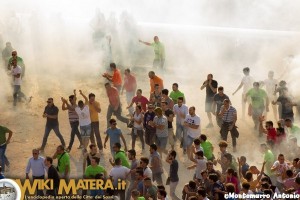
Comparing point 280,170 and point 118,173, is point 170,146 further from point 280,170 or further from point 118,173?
point 280,170

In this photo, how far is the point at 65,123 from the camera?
50.0ft

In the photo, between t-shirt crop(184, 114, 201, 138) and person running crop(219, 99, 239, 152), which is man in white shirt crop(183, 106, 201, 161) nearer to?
t-shirt crop(184, 114, 201, 138)

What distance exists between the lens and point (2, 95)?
16.5m

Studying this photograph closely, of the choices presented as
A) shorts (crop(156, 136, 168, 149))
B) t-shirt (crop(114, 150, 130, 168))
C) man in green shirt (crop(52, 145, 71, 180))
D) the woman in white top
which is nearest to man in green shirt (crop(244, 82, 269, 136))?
shorts (crop(156, 136, 168, 149))

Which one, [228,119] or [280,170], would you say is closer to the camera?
[280,170]

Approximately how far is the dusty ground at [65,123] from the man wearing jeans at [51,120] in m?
0.34

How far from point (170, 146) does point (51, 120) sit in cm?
283

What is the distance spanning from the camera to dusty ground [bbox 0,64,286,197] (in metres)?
13.1

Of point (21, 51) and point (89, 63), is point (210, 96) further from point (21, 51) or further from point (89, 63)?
point (21, 51)

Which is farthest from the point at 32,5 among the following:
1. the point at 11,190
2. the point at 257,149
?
the point at 11,190

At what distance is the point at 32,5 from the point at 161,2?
727 centimetres

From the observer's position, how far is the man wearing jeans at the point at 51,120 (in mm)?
13219

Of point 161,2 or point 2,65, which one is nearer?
point 2,65

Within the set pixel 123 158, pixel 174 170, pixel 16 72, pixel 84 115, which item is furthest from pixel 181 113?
pixel 16 72
